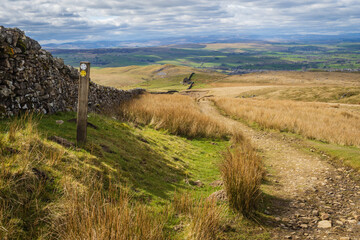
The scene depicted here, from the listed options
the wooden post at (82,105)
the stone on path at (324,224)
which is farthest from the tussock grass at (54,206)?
the stone on path at (324,224)

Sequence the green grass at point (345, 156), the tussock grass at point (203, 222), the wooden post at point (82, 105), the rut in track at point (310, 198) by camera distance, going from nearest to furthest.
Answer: the tussock grass at point (203, 222), the rut in track at point (310, 198), the wooden post at point (82, 105), the green grass at point (345, 156)

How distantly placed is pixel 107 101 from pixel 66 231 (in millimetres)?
12180

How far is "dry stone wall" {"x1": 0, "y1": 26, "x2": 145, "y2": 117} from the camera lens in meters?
6.46

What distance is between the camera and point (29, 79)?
24.1 feet

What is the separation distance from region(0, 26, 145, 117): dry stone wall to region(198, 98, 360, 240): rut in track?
6.61 metres

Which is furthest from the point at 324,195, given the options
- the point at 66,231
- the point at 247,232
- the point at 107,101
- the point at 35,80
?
the point at 107,101

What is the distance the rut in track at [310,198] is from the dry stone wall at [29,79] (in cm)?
661

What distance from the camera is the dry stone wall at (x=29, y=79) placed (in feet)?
21.2

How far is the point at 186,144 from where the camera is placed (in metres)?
10.6

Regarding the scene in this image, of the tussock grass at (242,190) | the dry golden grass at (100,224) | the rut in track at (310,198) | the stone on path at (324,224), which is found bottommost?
the rut in track at (310,198)

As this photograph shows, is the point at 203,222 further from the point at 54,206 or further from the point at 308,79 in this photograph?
the point at 308,79

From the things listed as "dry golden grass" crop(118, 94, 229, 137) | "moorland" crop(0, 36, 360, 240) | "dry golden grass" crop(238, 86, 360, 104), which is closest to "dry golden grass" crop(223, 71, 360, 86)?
"dry golden grass" crop(238, 86, 360, 104)

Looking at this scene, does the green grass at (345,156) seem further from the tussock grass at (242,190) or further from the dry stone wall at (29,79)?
the dry stone wall at (29,79)

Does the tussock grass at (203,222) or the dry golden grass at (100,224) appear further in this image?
the tussock grass at (203,222)
